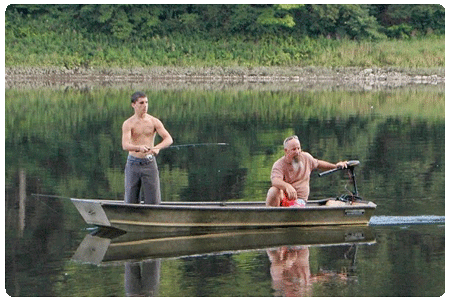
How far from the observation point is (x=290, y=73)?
52.0m

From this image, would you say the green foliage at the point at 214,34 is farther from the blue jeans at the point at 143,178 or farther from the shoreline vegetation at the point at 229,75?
the blue jeans at the point at 143,178

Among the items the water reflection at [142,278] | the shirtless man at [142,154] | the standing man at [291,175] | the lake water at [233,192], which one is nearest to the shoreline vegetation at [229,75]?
the lake water at [233,192]

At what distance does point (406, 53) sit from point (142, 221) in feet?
132

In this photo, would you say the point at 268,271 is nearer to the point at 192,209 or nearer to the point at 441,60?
the point at 192,209

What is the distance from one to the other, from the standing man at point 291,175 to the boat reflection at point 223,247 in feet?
1.27

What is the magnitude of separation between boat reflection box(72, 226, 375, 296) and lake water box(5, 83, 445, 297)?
22 mm

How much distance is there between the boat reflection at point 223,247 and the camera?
Answer: 1074cm

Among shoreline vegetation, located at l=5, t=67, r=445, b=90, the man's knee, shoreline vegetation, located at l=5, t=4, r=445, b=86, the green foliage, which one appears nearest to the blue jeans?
the man's knee

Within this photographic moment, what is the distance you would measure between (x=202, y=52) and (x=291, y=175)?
39.1 meters

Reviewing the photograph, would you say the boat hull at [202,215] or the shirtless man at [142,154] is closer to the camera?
the boat hull at [202,215]

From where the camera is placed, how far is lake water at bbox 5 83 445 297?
1061 centimetres

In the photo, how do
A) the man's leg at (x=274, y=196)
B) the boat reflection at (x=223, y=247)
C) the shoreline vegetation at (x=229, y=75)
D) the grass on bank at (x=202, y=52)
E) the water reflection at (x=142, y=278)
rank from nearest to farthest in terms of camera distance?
the water reflection at (x=142, y=278)
the boat reflection at (x=223, y=247)
the man's leg at (x=274, y=196)
the shoreline vegetation at (x=229, y=75)
the grass on bank at (x=202, y=52)

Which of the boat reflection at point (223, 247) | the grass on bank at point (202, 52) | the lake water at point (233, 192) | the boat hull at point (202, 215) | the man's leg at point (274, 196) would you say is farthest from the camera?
the grass on bank at point (202, 52)
